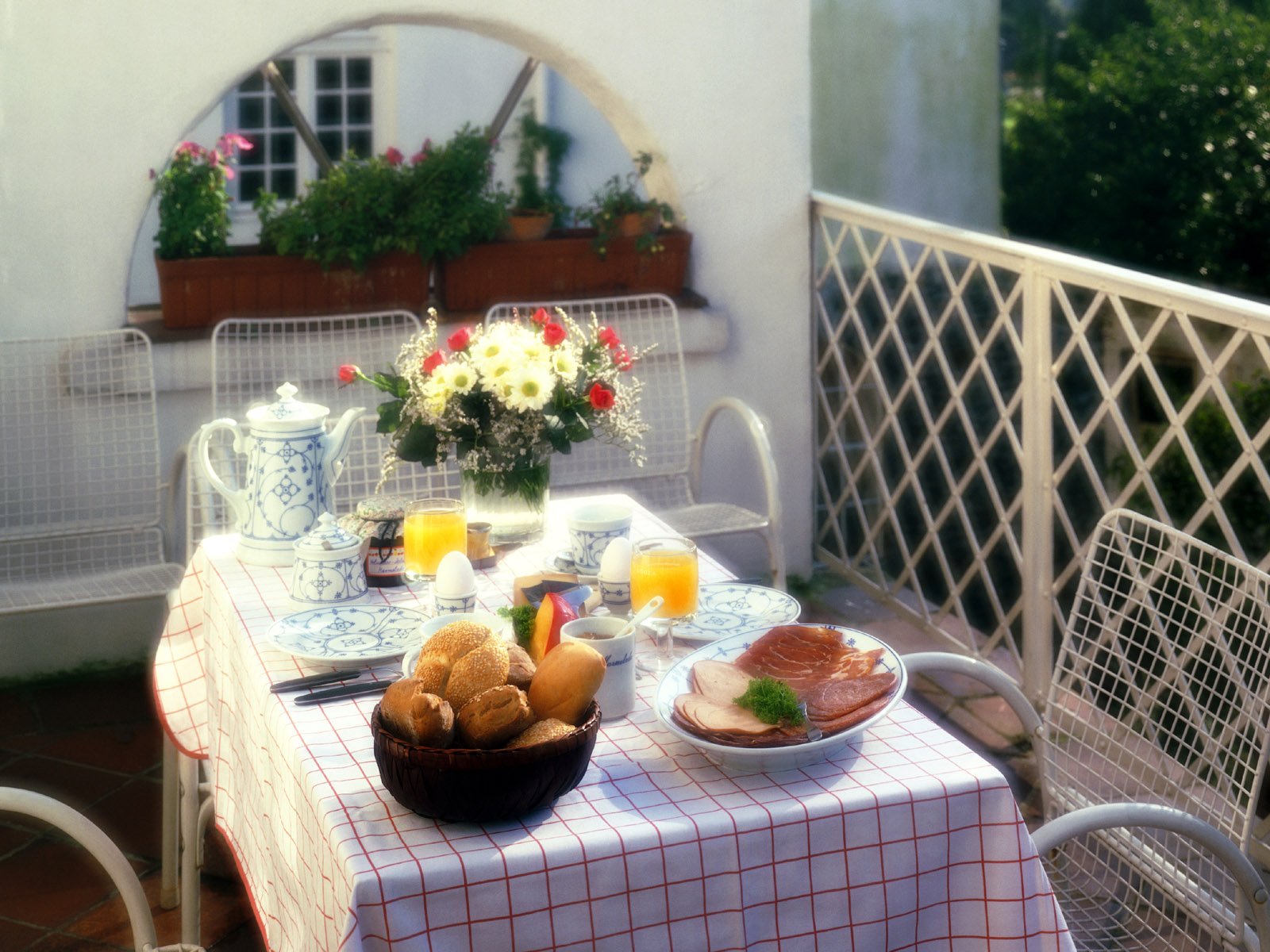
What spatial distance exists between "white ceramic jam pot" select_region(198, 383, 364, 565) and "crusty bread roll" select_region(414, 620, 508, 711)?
2.54ft

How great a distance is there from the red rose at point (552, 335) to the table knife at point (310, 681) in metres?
0.68

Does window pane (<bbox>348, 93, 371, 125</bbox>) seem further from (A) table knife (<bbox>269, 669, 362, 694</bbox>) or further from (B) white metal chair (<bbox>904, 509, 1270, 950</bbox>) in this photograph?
(A) table knife (<bbox>269, 669, 362, 694</bbox>)

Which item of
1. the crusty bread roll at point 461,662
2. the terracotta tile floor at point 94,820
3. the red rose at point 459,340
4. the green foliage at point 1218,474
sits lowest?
the terracotta tile floor at point 94,820

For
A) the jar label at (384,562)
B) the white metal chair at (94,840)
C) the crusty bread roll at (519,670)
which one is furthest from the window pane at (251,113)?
the crusty bread roll at (519,670)

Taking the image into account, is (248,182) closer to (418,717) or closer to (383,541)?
(383,541)

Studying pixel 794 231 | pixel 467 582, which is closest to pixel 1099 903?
pixel 467 582

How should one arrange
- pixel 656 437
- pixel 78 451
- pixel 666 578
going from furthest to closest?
pixel 656 437, pixel 78 451, pixel 666 578

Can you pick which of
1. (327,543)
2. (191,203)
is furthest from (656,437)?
(327,543)

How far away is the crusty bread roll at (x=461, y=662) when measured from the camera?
147 cm

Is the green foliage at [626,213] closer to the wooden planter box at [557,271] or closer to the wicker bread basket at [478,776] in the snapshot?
the wooden planter box at [557,271]

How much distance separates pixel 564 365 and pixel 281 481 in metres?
0.48

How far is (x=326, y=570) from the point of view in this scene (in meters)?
2.09

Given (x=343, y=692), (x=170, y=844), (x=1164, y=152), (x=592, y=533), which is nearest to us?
(x=343, y=692)

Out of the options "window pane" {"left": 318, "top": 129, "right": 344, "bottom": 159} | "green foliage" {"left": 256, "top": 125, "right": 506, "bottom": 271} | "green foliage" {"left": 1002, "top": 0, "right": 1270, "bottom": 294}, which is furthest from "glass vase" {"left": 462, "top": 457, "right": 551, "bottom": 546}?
"green foliage" {"left": 1002, "top": 0, "right": 1270, "bottom": 294}
